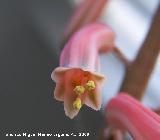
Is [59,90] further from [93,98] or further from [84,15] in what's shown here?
[84,15]

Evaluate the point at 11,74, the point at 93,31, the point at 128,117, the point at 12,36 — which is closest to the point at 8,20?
the point at 12,36

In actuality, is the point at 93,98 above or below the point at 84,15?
below

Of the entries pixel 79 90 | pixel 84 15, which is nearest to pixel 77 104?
pixel 79 90

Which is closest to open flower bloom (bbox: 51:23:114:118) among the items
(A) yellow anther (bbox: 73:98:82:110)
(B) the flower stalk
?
(A) yellow anther (bbox: 73:98:82:110)

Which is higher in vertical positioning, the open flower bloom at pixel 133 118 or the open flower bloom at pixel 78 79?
the open flower bloom at pixel 78 79

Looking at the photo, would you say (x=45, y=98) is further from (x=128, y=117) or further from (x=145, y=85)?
(x=128, y=117)

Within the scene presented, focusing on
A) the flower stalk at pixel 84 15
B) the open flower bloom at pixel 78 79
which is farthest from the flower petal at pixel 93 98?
the flower stalk at pixel 84 15

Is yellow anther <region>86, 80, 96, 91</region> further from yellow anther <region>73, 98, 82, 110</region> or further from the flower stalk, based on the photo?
the flower stalk

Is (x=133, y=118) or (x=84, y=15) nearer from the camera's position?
(x=133, y=118)

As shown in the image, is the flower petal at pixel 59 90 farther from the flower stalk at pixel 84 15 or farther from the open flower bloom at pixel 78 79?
the flower stalk at pixel 84 15
